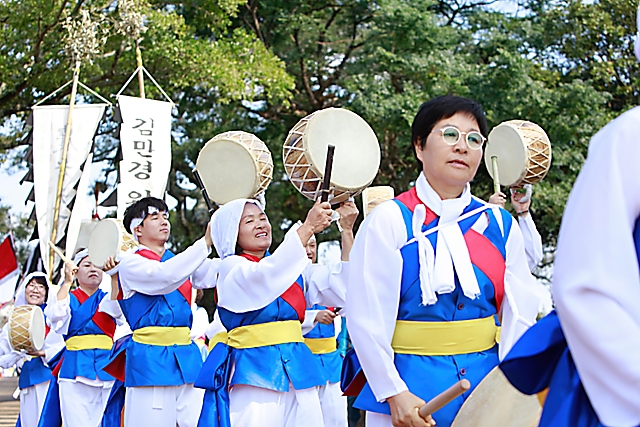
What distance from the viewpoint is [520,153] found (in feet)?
16.1

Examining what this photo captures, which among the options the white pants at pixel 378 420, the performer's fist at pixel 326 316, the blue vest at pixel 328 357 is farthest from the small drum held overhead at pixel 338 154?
the blue vest at pixel 328 357

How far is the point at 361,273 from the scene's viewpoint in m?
2.90

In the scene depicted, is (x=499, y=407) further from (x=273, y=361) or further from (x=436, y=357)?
(x=273, y=361)

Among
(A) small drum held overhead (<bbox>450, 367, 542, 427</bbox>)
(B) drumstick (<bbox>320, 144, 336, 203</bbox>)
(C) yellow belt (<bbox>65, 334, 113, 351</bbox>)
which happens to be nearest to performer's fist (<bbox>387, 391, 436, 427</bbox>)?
(A) small drum held overhead (<bbox>450, 367, 542, 427</bbox>)

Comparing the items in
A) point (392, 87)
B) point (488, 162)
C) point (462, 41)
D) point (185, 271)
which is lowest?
point (185, 271)

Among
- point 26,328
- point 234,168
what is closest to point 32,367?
point 26,328

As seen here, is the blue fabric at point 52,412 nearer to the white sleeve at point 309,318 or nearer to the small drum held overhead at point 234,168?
the white sleeve at point 309,318

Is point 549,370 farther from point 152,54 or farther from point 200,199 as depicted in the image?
point 200,199

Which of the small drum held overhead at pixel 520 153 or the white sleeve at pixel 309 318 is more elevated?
the small drum held overhead at pixel 520 153

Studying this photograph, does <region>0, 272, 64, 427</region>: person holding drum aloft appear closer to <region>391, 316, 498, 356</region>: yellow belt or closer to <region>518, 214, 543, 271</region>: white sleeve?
<region>518, 214, 543, 271</region>: white sleeve

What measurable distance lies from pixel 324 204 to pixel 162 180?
741 centimetres

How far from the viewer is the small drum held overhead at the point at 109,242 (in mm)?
6148

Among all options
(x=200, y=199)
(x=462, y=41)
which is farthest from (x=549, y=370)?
(x=200, y=199)

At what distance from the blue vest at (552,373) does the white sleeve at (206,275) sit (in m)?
3.87
